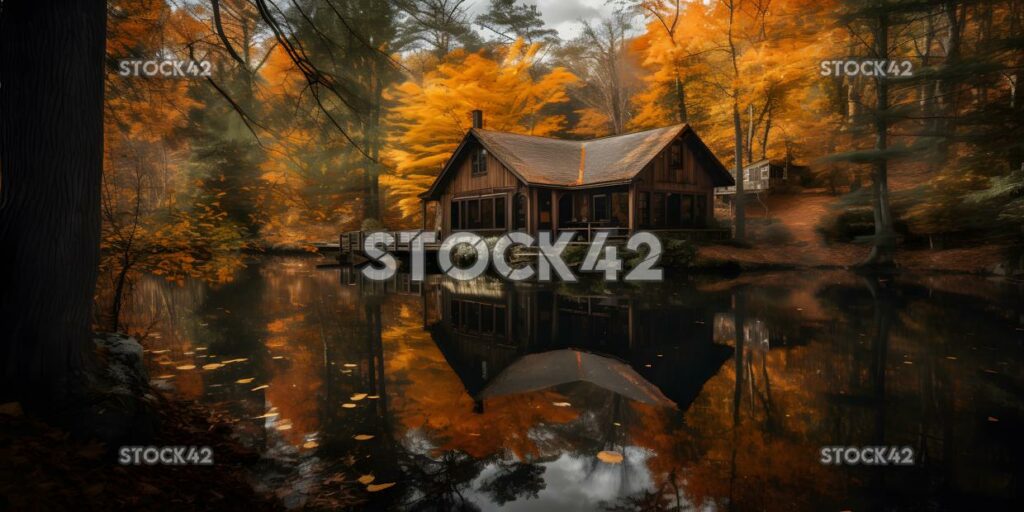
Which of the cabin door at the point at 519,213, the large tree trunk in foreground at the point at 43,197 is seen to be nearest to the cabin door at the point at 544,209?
the cabin door at the point at 519,213

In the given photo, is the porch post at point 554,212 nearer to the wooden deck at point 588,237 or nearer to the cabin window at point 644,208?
the wooden deck at point 588,237

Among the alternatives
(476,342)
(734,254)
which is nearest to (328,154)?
(734,254)

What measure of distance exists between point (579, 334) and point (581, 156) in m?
21.3

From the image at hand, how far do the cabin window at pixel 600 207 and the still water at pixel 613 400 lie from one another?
15.4m

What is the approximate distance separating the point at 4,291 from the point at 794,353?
8.78 meters

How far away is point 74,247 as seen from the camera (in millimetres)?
3670

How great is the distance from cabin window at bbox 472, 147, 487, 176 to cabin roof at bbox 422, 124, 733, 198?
2.84ft

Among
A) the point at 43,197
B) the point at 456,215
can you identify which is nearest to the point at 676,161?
the point at 456,215

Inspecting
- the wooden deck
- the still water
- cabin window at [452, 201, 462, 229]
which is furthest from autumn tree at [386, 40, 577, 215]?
the still water

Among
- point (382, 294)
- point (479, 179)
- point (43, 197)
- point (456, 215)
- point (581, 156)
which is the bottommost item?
point (382, 294)

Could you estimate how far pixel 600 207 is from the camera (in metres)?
27.0

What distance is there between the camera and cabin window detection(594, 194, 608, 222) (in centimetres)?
2666

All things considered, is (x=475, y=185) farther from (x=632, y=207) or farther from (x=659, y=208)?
(x=659, y=208)

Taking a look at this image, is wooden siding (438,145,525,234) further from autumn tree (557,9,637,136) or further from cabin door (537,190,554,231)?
autumn tree (557,9,637,136)
